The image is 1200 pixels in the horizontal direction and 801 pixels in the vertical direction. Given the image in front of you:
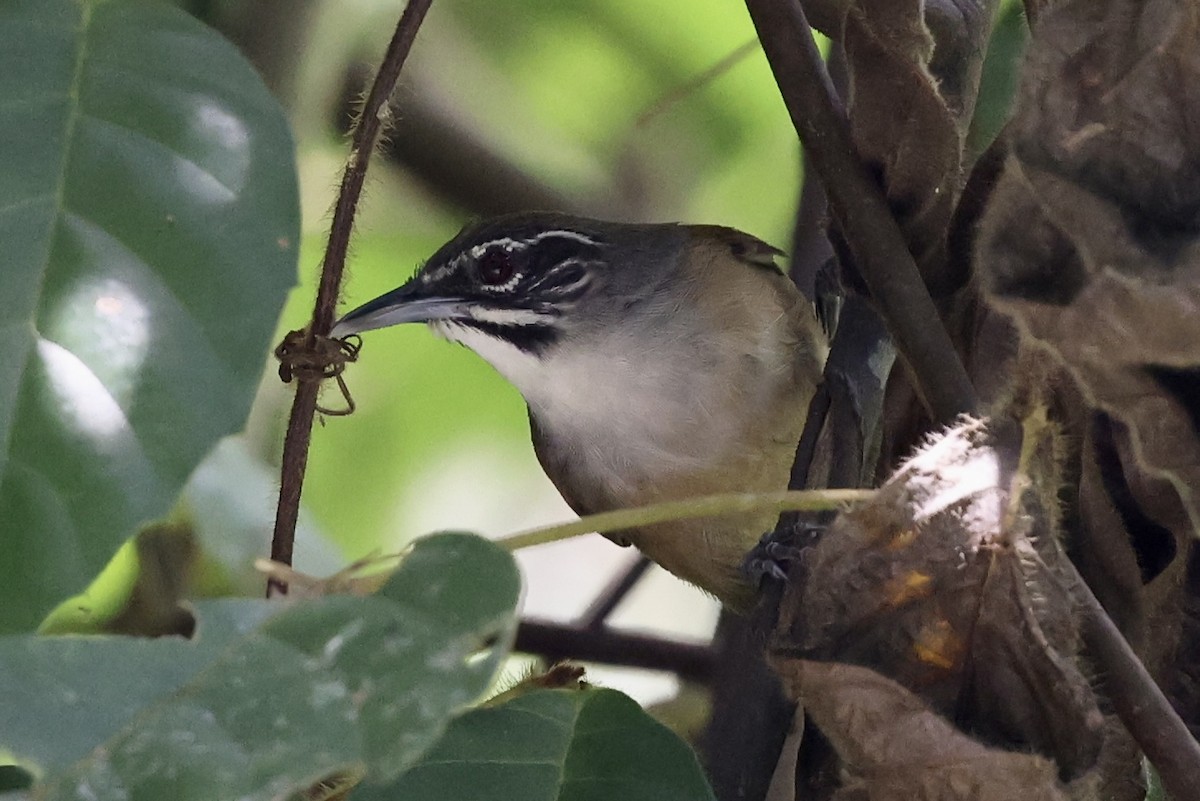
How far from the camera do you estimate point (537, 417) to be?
2527 millimetres

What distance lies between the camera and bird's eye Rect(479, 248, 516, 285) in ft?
7.92

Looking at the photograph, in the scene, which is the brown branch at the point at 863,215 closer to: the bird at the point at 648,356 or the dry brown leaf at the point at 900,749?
the dry brown leaf at the point at 900,749

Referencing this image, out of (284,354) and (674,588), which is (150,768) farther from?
(674,588)

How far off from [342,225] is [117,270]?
0.29 meters

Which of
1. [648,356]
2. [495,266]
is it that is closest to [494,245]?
[495,266]

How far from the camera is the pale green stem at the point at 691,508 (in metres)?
1.06

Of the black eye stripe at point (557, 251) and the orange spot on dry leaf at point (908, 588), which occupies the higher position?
the black eye stripe at point (557, 251)

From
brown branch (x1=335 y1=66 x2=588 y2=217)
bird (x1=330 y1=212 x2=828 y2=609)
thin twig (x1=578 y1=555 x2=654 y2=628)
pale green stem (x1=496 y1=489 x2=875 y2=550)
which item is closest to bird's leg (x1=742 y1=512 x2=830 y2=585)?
pale green stem (x1=496 y1=489 x2=875 y2=550)

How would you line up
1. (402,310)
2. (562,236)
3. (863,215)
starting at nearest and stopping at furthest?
(863,215) → (402,310) → (562,236)

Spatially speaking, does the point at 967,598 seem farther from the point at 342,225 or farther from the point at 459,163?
the point at 459,163

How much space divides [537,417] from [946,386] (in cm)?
143

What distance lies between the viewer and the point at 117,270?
1190mm

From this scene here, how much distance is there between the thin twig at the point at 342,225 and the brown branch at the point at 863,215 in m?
0.35

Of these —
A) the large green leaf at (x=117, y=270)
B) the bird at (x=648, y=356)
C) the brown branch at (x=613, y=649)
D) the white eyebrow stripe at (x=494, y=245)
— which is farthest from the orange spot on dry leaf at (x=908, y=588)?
the white eyebrow stripe at (x=494, y=245)
